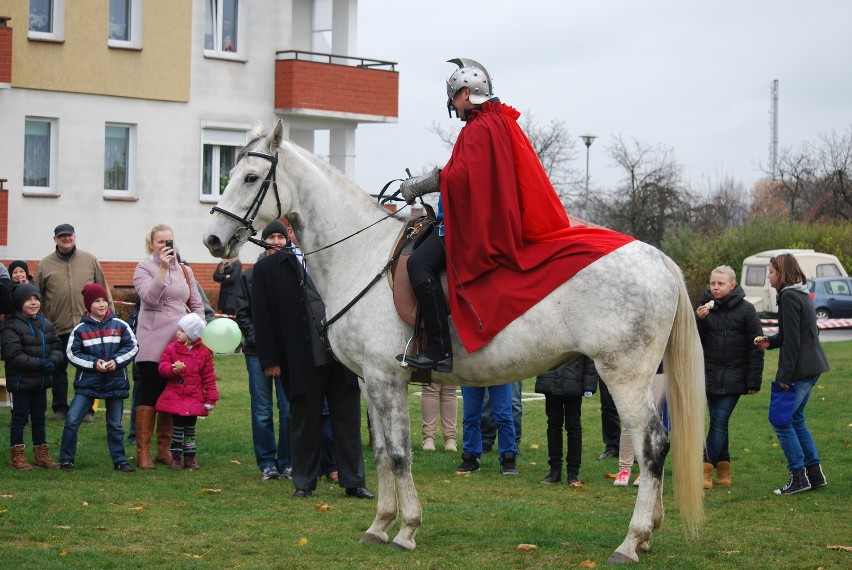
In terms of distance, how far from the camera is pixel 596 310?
763 cm

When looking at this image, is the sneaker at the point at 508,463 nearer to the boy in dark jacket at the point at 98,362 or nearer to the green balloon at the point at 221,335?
the green balloon at the point at 221,335

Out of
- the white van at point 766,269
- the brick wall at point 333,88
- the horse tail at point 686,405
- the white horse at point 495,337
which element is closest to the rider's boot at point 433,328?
the white horse at point 495,337

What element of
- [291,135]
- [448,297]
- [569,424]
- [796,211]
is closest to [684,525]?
[448,297]

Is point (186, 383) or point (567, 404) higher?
point (186, 383)

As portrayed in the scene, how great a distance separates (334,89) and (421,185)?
22885 mm

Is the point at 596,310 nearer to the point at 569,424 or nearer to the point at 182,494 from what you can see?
the point at 569,424

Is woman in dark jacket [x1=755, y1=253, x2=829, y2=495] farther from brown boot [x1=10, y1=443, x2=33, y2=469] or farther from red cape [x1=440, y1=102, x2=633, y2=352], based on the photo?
brown boot [x1=10, y1=443, x2=33, y2=469]

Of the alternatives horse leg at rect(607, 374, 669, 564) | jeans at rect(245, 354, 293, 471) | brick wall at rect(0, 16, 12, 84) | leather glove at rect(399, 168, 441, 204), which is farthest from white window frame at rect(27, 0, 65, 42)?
horse leg at rect(607, 374, 669, 564)

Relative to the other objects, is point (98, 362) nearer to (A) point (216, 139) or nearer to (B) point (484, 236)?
(B) point (484, 236)

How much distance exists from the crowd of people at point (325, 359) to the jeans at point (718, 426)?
0.01 m

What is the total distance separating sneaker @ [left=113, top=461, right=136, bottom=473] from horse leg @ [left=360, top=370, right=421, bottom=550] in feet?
12.7

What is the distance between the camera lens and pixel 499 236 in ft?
25.6

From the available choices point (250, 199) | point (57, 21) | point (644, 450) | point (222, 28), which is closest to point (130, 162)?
point (57, 21)

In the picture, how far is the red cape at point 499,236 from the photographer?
25.4ft
